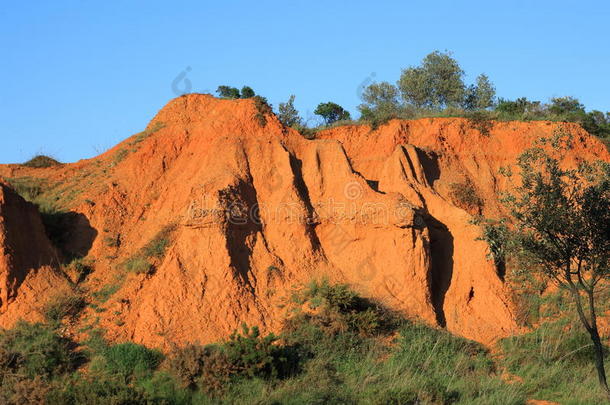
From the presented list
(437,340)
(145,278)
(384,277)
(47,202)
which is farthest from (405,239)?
(47,202)

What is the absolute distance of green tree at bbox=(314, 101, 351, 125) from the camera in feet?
111

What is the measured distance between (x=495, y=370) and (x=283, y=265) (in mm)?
5788

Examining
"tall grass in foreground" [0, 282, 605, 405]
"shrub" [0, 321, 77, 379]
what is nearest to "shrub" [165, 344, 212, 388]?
"tall grass in foreground" [0, 282, 605, 405]

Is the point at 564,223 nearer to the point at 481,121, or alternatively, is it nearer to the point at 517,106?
the point at 481,121

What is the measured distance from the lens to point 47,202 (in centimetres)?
2177

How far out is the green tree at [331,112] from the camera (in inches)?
1328

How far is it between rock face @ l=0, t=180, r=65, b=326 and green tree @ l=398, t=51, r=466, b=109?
19533mm

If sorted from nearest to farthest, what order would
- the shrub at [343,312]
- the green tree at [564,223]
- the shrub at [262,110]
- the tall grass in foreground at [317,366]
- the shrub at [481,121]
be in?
the tall grass in foreground at [317,366]
the green tree at [564,223]
the shrub at [343,312]
the shrub at [262,110]
the shrub at [481,121]

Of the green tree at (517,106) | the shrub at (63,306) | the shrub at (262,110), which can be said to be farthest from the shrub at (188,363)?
the green tree at (517,106)

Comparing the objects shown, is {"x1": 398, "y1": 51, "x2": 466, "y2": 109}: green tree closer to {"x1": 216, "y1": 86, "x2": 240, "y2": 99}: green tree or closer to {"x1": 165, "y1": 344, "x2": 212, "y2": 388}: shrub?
{"x1": 216, "y1": 86, "x2": 240, "y2": 99}: green tree

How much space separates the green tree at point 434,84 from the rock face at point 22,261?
19533mm

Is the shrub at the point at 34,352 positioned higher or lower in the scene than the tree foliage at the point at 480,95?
lower

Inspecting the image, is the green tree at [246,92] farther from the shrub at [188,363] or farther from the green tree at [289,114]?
the shrub at [188,363]

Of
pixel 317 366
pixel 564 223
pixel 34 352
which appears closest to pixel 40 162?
pixel 34 352
